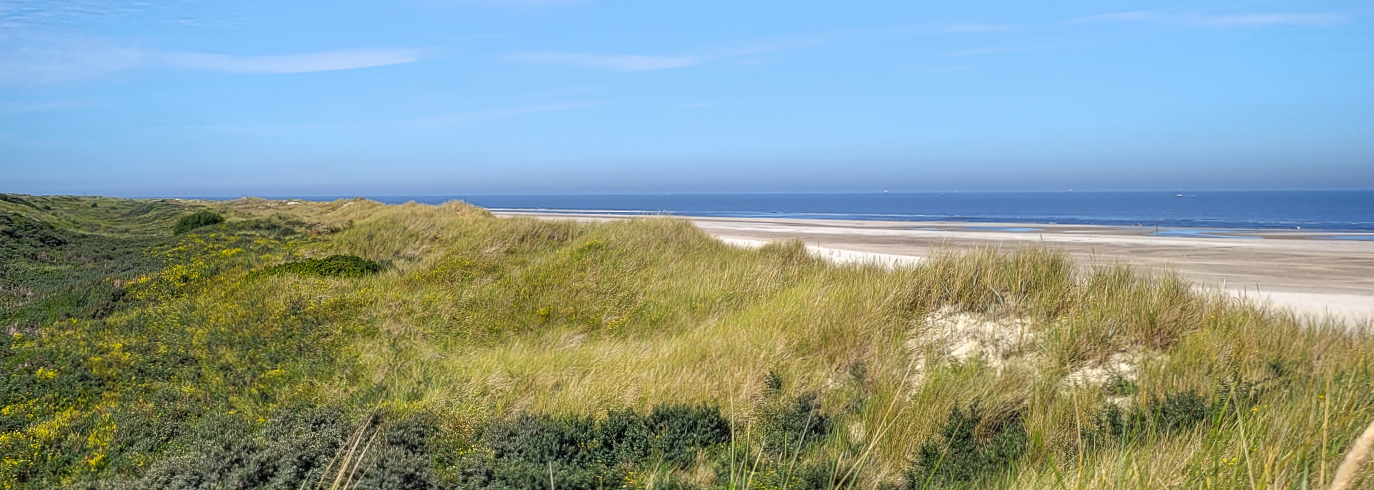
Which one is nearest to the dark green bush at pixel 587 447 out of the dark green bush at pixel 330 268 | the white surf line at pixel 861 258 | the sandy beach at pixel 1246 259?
the sandy beach at pixel 1246 259

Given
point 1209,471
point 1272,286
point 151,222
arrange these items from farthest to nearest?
point 151,222, point 1272,286, point 1209,471

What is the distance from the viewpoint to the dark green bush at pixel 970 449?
4.77 metres

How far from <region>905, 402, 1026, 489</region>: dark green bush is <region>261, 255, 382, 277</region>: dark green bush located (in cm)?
1095

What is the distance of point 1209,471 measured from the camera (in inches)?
132

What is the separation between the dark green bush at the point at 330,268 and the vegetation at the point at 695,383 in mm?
954

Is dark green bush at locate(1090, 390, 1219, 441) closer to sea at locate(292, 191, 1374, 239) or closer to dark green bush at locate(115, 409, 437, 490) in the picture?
dark green bush at locate(115, 409, 437, 490)

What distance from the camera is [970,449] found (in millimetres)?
5102

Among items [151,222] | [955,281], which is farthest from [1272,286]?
[151,222]

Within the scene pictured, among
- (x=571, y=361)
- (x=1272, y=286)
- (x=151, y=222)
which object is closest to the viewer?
(x=571, y=361)

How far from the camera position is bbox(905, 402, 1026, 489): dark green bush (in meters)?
4.77

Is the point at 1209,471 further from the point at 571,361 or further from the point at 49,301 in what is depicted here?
the point at 49,301

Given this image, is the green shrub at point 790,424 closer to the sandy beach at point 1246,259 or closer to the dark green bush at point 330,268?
the sandy beach at point 1246,259

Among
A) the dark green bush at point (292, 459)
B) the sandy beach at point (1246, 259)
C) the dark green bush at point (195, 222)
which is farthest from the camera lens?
the dark green bush at point (195, 222)

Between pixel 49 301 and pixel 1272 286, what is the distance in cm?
2101
